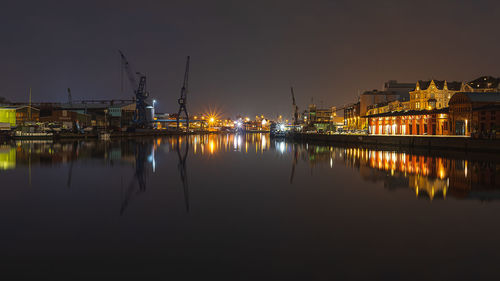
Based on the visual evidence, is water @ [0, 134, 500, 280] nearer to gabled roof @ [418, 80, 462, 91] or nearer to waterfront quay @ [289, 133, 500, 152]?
waterfront quay @ [289, 133, 500, 152]

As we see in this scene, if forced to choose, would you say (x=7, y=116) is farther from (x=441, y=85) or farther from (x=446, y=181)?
(x=441, y=85)

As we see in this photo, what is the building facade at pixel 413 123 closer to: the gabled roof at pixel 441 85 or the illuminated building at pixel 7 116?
the gabled roof at pixel 441 85

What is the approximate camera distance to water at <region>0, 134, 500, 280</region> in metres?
5.43

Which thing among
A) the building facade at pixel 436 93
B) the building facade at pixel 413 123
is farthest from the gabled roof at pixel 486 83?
the building facade at pixel 413 123

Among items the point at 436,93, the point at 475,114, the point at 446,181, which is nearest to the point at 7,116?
the point at 475,114

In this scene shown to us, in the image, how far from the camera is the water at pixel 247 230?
214 inches

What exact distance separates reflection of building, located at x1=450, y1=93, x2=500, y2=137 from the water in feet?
70.9

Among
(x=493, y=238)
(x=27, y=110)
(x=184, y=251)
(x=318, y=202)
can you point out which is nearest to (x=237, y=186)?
(x=318, y=202)

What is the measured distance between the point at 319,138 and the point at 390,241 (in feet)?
198

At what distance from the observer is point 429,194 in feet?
39.2

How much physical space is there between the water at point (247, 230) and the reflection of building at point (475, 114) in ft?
70.9

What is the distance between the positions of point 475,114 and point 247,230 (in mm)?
34421

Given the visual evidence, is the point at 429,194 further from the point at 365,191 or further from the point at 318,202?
the point at 318,202

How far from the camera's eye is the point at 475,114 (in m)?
34.0
